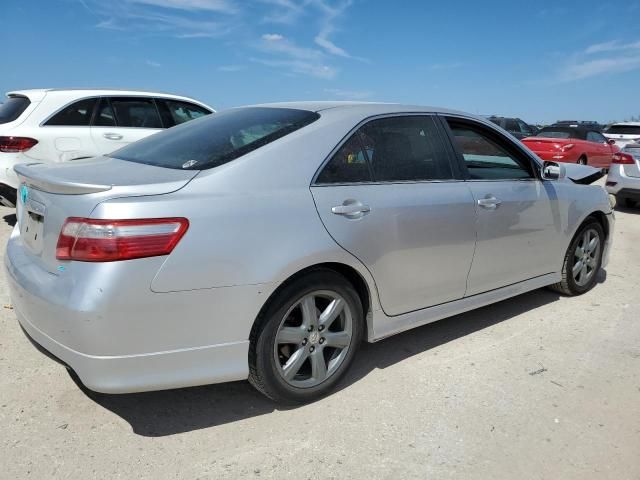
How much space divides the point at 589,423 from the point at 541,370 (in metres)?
0.58

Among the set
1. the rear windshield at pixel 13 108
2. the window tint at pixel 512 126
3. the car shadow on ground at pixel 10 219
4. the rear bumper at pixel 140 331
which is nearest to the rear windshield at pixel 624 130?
the window tint at pixel 512 126

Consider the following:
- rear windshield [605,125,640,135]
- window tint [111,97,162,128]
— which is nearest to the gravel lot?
window tint [111,97,162,128]

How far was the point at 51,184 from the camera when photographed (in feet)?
8.04

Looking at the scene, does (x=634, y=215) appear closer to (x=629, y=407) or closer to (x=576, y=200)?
(x=576, y=200)

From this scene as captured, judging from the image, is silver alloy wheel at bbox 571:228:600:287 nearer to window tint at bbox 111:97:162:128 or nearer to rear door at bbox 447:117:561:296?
rear door at bbox 447:117:561:296

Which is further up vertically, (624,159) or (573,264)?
(624,159)

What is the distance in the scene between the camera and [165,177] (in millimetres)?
2504

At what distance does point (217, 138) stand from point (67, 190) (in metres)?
0.90

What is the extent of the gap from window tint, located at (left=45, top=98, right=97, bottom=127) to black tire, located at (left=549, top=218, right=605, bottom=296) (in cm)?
558

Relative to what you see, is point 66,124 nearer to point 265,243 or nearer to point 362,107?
point 362,107

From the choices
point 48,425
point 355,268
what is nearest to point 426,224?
point 355,268

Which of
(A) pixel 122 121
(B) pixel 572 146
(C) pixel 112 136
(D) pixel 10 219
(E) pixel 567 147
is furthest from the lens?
(B) pixel 572 146

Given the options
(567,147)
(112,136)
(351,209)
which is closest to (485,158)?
(351,209)

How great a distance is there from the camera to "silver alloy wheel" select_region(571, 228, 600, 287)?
4680mm
